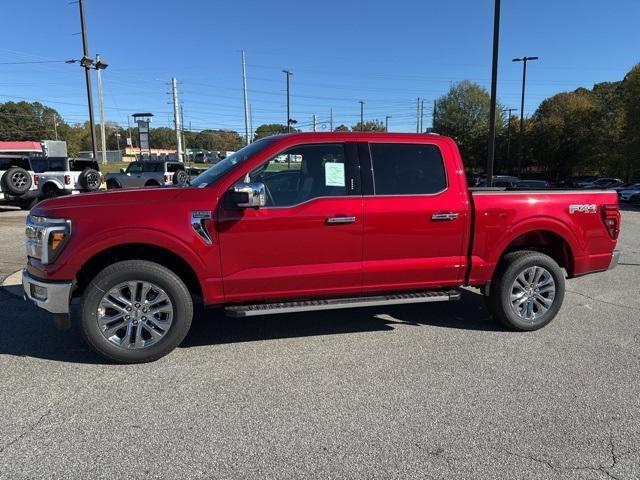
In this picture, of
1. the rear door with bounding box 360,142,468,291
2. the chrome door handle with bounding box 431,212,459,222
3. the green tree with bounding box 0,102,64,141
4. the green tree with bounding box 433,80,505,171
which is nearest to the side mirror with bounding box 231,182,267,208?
the rear door with bounding box 360,142,468,291

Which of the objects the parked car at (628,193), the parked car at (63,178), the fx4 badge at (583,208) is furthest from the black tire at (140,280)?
the parked car at (628,193)

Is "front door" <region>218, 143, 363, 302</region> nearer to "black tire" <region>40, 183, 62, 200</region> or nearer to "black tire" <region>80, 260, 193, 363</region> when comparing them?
"black tire" <region>80, 260, 193, 363</region>

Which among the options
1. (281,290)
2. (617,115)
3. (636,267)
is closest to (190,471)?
(281,290)

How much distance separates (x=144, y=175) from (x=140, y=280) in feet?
71.1

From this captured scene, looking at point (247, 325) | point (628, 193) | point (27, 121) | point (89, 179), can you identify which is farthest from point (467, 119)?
point (27, 121)

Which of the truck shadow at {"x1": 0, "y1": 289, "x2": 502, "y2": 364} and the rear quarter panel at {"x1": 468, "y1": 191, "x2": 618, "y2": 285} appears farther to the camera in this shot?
the rear quarter panel at {"x1": 468, "y1": 191, "x2": 618, "y2": 285}

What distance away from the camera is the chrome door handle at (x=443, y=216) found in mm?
4677

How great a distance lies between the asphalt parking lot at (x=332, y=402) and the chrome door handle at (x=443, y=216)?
45.0 inches

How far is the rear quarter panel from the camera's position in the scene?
16.0ft

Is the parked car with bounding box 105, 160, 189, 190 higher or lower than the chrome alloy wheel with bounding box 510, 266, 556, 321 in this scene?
higher

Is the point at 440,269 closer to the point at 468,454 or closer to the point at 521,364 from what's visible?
the point at 521,364

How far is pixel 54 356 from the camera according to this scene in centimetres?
434

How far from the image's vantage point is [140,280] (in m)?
4.11

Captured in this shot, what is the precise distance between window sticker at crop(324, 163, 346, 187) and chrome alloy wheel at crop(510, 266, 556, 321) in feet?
Answer: 6.67
